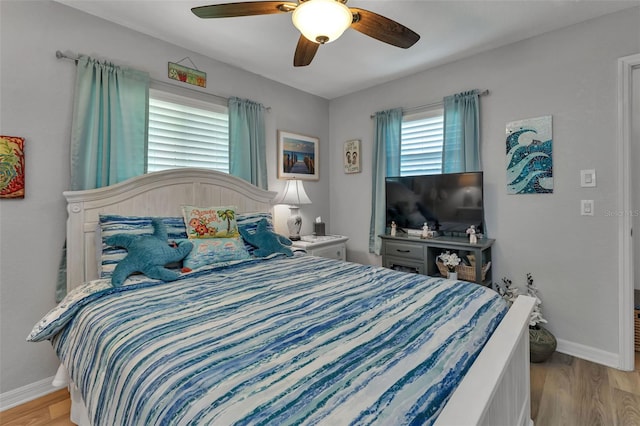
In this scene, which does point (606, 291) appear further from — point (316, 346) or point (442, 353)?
point (316, 346)

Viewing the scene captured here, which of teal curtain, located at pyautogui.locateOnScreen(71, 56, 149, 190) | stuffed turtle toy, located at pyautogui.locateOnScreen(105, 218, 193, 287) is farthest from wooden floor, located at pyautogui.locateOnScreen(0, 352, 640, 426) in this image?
teal curtain, located at pyautogui.locateOnScreen(71, 56, 149, 190)

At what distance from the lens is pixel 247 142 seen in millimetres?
3119

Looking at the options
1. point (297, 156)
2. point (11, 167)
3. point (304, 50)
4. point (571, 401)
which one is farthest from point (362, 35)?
point (571, 401)

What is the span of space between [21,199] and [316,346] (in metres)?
2.21

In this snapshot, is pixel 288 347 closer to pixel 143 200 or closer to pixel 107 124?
pixel 143 200

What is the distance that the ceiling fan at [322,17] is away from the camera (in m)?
1.46

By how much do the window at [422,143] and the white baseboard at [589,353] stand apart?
185cm

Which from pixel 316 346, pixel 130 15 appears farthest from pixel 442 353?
pixel 130 15

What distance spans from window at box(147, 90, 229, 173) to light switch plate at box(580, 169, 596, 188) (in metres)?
3.08

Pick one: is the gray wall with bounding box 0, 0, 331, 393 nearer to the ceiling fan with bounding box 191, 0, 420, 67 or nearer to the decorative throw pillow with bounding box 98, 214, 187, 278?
the decorative throw pillow with bounding box 98, 214, 187, 278

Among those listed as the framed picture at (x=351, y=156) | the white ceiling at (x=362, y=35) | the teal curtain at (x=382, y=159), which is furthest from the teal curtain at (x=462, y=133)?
the framed picture at (x=351, y=156)

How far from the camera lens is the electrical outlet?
7.80ft

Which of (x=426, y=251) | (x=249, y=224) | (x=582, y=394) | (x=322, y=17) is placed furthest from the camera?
(x=426, y=251)

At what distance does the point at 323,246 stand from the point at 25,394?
8.27ft
